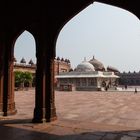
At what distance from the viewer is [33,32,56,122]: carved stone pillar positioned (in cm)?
992

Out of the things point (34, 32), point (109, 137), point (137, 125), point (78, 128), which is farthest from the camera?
point (34, 32)

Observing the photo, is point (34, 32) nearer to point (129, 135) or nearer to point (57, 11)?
point (57, 11)

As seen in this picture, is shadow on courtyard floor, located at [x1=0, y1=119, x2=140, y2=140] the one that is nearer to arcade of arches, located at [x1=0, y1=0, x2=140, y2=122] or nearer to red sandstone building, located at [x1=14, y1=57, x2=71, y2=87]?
arcade of arches, located at [x1=0, y1=0, x2=140, y2=122]

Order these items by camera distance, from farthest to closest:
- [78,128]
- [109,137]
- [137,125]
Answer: [137,125] → [78,128] → [109,137]

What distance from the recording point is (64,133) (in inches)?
312

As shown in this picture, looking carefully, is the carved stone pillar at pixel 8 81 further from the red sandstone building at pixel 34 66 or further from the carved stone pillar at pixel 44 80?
the red sandstone building at pixel 34 66

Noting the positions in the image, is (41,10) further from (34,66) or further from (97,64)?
(97,64)

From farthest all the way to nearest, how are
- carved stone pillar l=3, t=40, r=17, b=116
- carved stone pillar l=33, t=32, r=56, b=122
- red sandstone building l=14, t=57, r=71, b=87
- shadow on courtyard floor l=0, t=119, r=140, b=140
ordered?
red sandstone building l=14, t=57, r=71, b=87 < carved stone pillar l=3, t=40, r=17, b=116 < carved stone pillar l=33, t=32, r=56, b=122 < shadow on courtyard floor l=0, t=119, r=140, b=140

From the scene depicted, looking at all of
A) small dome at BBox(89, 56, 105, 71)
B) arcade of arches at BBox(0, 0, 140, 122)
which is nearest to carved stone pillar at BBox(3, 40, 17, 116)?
arcade of arches at BBox(0, 0, 140, 122)

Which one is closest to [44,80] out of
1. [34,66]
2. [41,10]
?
[41,10]

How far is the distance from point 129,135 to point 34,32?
5.22m

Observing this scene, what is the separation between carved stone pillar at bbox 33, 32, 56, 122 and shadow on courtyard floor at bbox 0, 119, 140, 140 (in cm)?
91

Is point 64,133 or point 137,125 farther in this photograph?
point 137,125

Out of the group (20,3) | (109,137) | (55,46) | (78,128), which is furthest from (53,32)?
(109,137)
